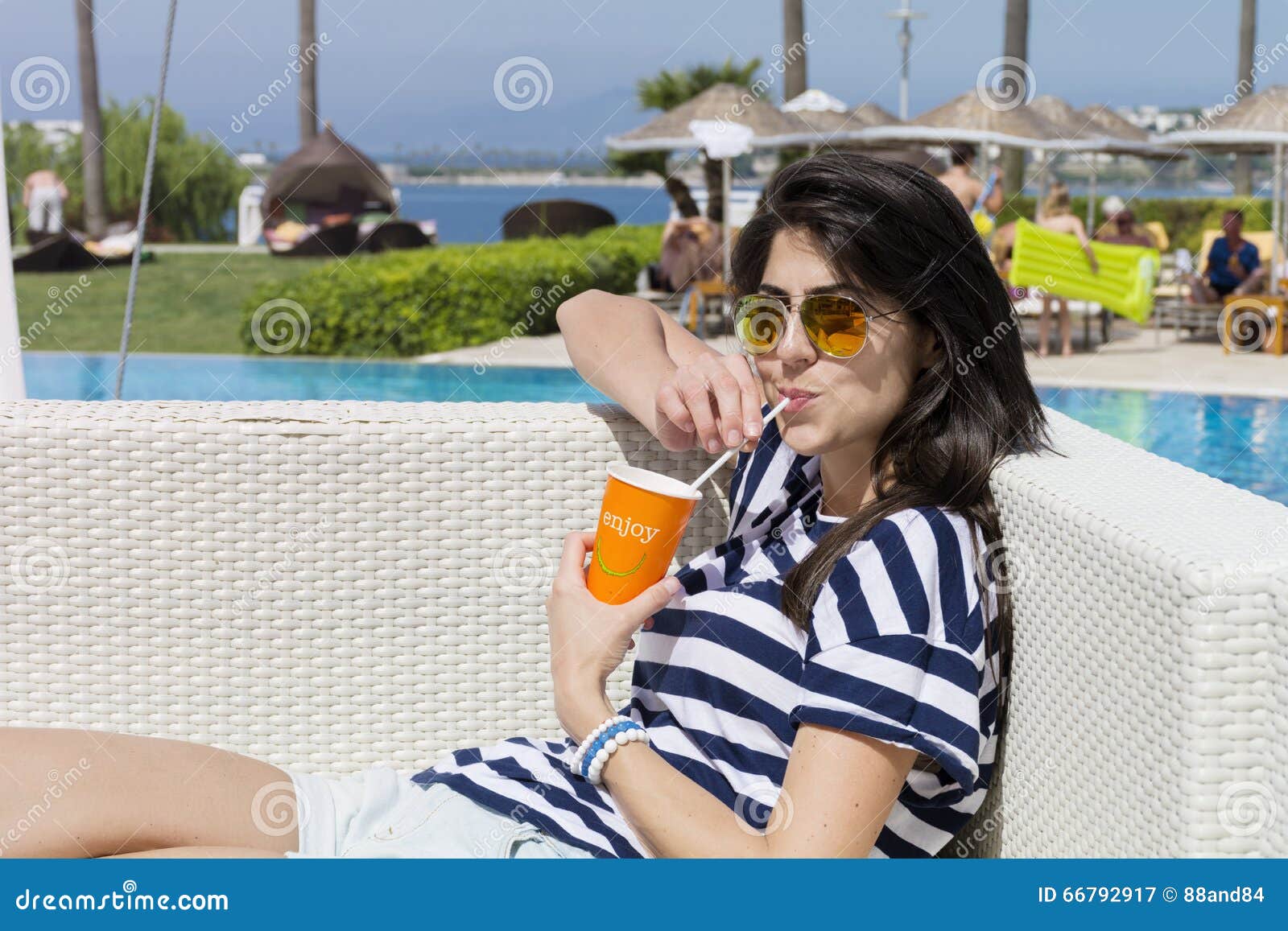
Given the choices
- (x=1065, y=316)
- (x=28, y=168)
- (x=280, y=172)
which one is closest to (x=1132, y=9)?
(x=1065, y=316)

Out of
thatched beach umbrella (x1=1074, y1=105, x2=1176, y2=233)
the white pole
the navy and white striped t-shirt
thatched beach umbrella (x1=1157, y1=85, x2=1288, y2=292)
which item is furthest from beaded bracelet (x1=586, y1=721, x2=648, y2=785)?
thatched beach umbrella (x1=1074, y1=105, x2=1176, y2=233)

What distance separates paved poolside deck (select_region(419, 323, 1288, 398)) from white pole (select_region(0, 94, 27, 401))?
6.94 m

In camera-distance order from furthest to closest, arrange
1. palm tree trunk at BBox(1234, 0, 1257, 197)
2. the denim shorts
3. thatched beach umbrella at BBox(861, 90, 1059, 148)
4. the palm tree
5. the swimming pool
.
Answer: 1. the palm tree
2. palm tree trunk at BBox(1234, 0, 1257, 197)
3. thatched beach umbrella at BBox(861, 90, 1059, 148)
4. the swimming pool
5. the denim shorts

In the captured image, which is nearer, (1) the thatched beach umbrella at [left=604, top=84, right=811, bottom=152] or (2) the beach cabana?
(1) the thatched beach umbrella at [left=604, top=84, right=811, bottom=152]

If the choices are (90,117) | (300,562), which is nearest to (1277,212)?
(300,562)

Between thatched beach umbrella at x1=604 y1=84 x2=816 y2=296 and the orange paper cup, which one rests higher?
the orange paper cup

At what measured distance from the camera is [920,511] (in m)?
1.39

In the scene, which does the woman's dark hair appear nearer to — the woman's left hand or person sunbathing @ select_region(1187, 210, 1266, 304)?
the woman's left hand

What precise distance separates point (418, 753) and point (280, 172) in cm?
2306

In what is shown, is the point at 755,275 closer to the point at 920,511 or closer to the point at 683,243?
the point at 920,511

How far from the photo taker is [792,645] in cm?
143

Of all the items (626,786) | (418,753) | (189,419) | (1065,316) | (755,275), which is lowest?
(1065,316)

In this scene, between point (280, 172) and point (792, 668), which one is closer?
point (792, 668)

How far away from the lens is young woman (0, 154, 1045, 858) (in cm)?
131
